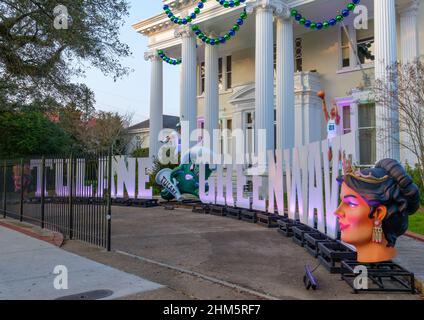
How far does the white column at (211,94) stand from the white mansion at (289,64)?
0.05m

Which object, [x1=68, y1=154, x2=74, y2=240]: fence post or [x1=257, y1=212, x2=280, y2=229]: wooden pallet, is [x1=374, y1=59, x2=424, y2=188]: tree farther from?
[x1=68, y1=154, x2=74, y2=240]: fence post

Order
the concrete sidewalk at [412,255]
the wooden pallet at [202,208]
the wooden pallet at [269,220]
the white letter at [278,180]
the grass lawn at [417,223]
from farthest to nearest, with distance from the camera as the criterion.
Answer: the wooden pallet at [202,208] < the wooden pallet at [269,220] < the white letter at [278,180] < the grass lawn at [417,223] < the concrete sidewalk at [412,255]

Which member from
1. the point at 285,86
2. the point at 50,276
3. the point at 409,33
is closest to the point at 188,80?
the point at 285,86

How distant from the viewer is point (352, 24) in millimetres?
19734

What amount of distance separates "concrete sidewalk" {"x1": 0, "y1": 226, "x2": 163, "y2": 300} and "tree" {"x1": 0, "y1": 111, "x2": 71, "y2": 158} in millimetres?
17753

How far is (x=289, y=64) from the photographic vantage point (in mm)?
18828

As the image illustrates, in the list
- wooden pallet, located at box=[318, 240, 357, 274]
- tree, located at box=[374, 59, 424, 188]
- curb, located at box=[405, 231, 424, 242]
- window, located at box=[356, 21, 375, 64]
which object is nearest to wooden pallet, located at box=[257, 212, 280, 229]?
curb, located at box=[405, 231, 424, 242]

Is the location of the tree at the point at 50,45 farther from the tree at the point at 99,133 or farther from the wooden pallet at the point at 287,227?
the tree at the point at 99,133

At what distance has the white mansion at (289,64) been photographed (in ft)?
56.4

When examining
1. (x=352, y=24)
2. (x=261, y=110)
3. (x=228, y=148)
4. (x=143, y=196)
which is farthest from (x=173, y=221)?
(x=352, y=24)

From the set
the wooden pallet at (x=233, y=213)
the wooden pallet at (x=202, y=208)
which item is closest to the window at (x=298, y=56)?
the wooden pallet at (x=202, y=208)

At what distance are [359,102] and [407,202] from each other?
12475 mm

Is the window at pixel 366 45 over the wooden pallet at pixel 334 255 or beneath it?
over

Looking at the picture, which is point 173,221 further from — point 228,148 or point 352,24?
point 352,24
